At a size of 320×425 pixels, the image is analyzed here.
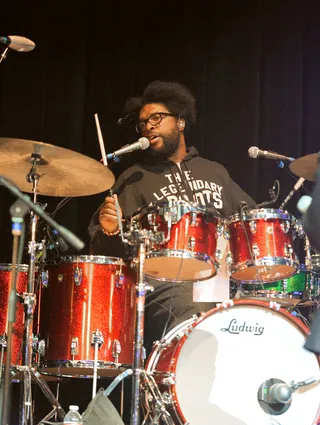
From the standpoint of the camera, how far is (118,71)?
15.4 ft

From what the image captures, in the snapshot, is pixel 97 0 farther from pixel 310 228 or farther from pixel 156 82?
pixel 310 228

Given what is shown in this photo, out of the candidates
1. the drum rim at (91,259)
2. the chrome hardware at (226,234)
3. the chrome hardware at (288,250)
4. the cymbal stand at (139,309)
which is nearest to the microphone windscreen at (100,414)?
the cymbal stand at (139,309)

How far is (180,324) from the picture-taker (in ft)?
11.2

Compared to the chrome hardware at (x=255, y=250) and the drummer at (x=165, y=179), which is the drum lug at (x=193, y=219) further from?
the drummer at (x=165, y=179)

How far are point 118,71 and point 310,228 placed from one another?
2749 millimetres

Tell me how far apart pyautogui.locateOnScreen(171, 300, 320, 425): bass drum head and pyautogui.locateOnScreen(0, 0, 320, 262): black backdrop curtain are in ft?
4.30

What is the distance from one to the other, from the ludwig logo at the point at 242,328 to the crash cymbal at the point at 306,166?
2.68 ft

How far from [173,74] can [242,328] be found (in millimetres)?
1971

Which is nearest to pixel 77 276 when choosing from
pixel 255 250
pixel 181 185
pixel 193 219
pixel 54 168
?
pixel 54 168

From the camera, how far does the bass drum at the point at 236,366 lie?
3314 millimetres

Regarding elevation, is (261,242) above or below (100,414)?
above

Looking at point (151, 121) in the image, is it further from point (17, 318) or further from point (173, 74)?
point (17, 318)

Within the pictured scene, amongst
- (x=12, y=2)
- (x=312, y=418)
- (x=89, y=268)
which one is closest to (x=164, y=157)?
Answer: (x=89, y=268)

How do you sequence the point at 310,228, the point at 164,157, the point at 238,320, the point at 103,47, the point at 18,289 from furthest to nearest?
the point at 103,47 → the point at 164,157 → the point at 18,289 → the point at 238,320 → the point at 310,228
